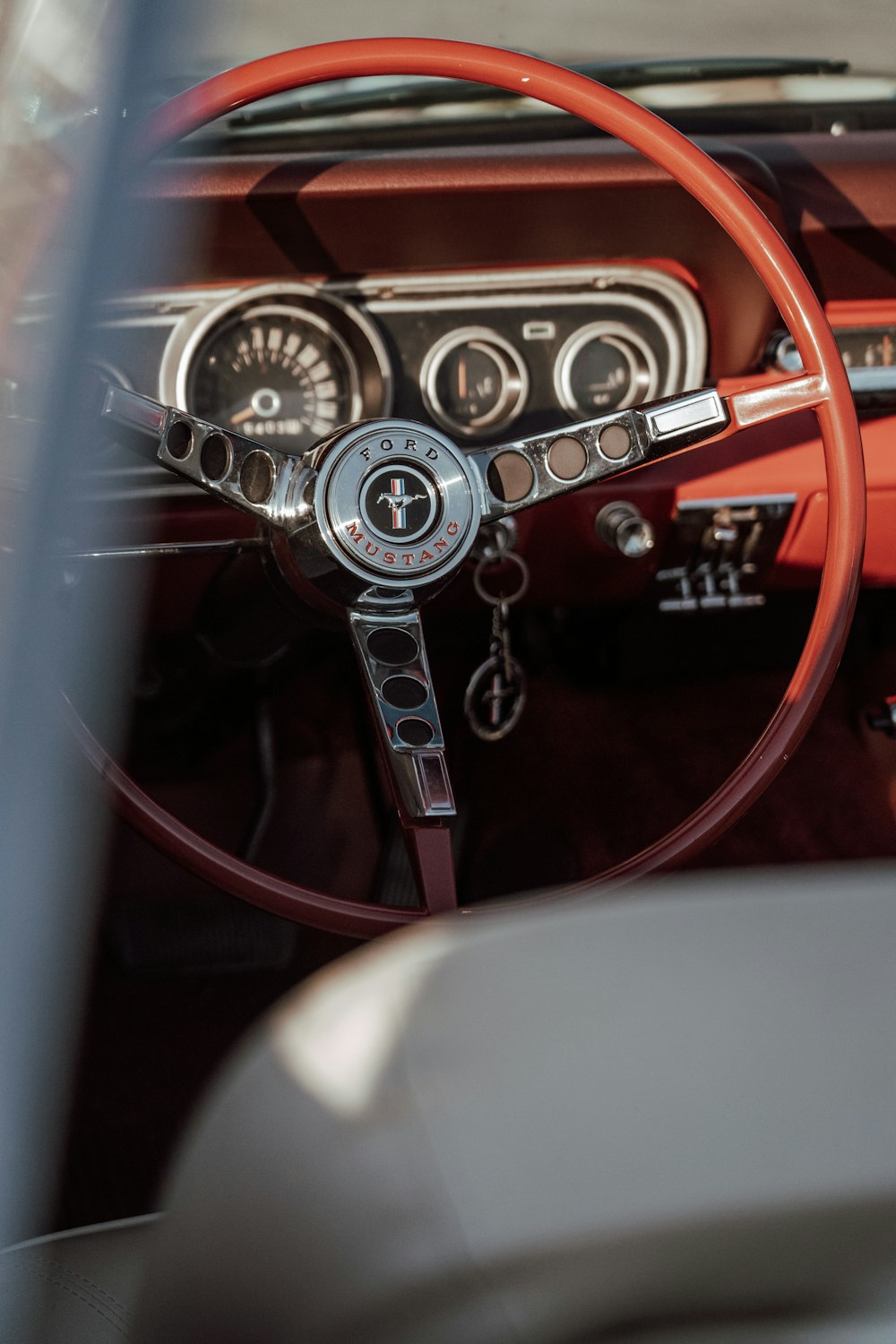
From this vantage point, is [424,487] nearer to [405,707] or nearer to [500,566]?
[405,707]

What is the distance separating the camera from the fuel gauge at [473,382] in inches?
58.3

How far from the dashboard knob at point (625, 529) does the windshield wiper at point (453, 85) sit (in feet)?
1.79

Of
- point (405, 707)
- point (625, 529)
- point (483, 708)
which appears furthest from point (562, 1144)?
point (483, 708)

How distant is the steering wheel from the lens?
41.7 inches

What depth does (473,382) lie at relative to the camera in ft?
4.92

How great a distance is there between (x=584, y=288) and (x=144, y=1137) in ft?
4.14

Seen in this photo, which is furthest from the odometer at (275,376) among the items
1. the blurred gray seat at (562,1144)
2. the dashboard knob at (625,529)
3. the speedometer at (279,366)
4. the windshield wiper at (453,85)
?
the blurred gray seat at (562,1144)

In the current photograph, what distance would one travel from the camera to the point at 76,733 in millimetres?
984

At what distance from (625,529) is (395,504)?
0.45 m

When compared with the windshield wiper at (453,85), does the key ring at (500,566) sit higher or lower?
lower

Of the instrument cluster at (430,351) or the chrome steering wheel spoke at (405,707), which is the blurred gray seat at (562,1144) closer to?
the chrome steering wheel spoke at (405,707)

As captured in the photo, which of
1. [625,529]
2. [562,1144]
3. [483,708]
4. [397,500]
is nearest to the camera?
[562,1144]

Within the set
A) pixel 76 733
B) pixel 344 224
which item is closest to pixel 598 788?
pixel 344 224

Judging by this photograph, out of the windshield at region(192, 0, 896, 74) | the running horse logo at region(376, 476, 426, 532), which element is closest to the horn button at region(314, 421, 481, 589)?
the running horse logo at region(376, 476, 426, 532)
